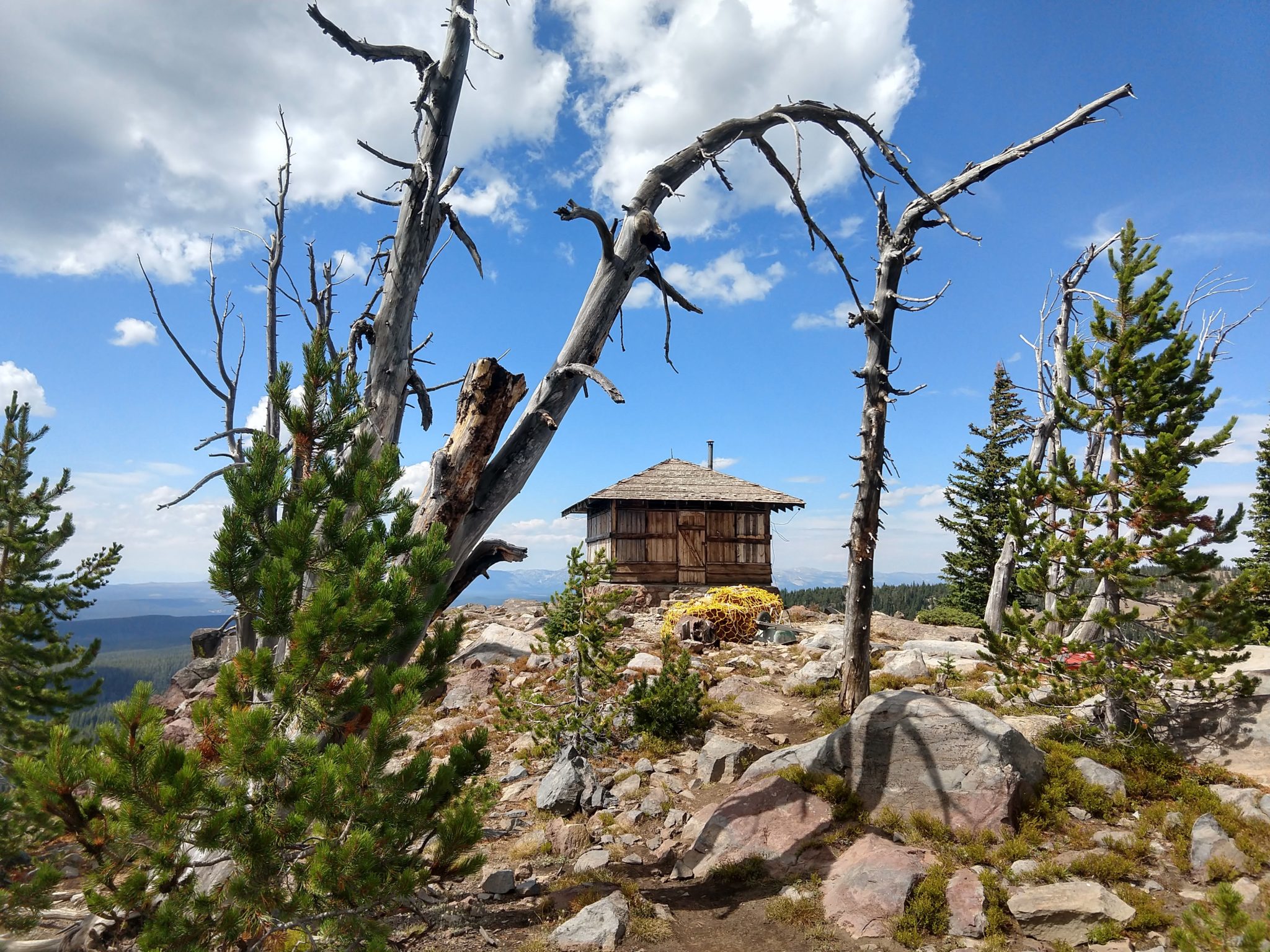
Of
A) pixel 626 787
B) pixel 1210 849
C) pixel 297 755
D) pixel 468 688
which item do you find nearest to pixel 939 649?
pixel 1210 849

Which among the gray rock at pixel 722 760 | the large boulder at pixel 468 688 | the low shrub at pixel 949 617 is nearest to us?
the gray rock at pixel 722 760

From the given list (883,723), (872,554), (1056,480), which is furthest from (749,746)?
(1056,480)

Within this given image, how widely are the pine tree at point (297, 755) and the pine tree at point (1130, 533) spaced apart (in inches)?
272

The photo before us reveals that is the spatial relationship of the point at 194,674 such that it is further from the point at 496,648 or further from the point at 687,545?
the point at 687,545

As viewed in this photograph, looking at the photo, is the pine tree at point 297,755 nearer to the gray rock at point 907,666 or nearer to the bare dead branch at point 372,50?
the bare dead branch at point 372,50

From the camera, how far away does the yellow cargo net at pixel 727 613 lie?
16.1m

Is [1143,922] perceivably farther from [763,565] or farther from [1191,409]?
[763,565]

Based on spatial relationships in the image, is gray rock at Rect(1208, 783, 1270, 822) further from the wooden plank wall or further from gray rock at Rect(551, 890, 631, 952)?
the wooden plank wall

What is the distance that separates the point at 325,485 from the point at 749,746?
6.66 m

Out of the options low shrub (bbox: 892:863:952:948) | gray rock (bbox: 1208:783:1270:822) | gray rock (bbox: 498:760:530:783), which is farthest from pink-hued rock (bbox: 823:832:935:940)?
gray rock (bbox: 498:760:530:783)

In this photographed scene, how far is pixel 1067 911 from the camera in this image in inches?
207

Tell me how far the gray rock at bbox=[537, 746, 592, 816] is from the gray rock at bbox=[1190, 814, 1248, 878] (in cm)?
589

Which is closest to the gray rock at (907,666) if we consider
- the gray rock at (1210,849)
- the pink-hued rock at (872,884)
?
the gray rock at (1210,849)

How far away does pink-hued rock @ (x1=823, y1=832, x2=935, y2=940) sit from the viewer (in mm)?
5473
